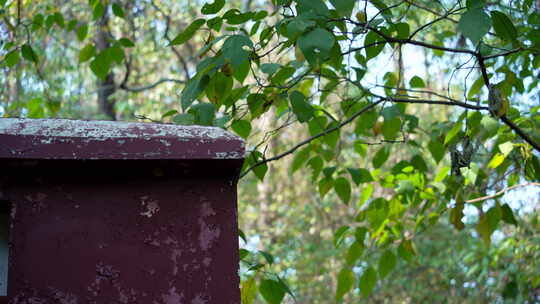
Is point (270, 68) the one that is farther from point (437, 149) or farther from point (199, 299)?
point (437, 149)

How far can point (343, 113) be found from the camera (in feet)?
12.3

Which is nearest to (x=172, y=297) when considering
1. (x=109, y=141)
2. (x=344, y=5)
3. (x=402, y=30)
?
(x=109, y=141)

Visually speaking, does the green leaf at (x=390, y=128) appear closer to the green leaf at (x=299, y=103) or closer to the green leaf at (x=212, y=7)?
the green leaf at (x=299, y=103)

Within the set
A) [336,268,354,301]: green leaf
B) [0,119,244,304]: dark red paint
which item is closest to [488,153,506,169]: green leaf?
[336,268,354,301]: green leaf

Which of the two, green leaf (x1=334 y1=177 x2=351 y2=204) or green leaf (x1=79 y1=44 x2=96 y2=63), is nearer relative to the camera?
green leaf (x1=334 y1=177 x2=351 y2=204)

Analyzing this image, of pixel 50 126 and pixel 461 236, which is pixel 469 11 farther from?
pixel 461 236

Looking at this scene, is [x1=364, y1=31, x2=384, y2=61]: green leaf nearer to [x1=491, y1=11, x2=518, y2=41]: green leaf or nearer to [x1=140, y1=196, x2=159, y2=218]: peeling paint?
[x1=491, y1=11, x2=518, y2=41]: green leaf

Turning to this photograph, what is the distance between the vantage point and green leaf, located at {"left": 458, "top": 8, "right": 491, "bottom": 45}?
160cm

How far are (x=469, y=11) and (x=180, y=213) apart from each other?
0.91 metres

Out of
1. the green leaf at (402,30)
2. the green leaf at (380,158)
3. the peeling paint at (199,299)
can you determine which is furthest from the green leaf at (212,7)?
the green leaf at (380,158)

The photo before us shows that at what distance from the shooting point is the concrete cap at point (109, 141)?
4.11ft

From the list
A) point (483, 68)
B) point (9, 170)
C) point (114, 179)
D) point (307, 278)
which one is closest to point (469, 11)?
point (483, 68)

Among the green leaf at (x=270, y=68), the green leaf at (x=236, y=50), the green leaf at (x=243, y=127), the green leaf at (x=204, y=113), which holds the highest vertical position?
the green leaf at (x=236, y=50)

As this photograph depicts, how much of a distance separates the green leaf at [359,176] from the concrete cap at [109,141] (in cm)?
146
